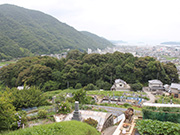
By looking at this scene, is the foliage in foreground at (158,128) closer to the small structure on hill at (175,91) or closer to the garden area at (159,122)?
the garden area at (159,122)

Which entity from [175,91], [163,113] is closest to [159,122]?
[163,113]

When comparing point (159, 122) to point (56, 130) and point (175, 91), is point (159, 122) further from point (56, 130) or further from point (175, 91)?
point (175, 91)

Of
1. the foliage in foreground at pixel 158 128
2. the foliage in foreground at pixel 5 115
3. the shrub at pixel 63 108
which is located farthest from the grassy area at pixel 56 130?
the shrub at pixel 63 108

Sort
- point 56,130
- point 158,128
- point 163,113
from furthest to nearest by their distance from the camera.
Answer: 1. point 163,113
2. point 158,128
3. point 56,130

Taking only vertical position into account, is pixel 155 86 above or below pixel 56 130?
below

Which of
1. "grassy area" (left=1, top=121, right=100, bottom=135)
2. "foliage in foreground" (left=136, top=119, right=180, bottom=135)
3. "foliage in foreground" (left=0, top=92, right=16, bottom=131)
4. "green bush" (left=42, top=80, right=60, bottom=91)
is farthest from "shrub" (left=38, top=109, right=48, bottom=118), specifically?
"green bush" (left=42, top=80, right=60, bottom=91)

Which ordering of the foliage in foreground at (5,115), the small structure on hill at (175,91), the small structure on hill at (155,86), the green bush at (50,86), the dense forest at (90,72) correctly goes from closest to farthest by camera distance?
the foliage in foreground at (5,115), the small structure on hill at (175,91), the small structure on hill at (155,86), the green bush at (50,86), the dense forest at (90,72)

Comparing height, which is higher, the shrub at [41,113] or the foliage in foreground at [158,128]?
the foliage in foreground at [158,128]
